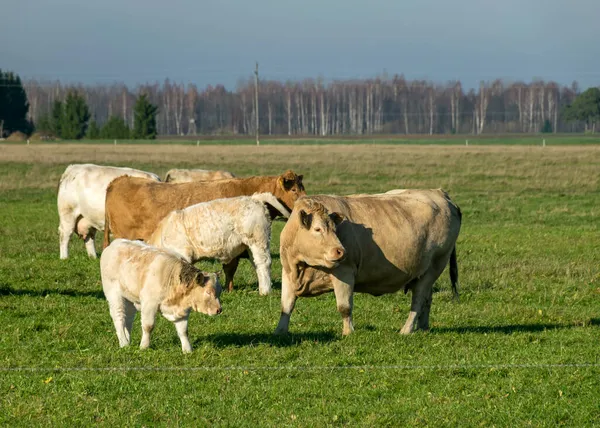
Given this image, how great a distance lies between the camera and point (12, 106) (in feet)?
399

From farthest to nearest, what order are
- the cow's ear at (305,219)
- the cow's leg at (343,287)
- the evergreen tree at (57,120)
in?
the evergreen tree at (57,120) → the cow's leg at (343,287) → the cow's ear at (305,219)

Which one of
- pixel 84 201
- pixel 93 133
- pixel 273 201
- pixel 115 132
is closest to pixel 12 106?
pixel 93 133

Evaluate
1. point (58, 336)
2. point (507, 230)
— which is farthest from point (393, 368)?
point (507, 230)

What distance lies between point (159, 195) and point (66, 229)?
3.11m

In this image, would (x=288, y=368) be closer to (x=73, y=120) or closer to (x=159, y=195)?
(x=159, y=195)

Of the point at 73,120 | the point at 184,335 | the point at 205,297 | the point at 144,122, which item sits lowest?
the point at 184,335

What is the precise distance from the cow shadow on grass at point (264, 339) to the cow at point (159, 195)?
17.5 ft

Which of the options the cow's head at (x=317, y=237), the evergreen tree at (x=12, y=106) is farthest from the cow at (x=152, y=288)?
the evergreen tree at (x=12, y=106)

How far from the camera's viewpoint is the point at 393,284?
35.7 feet

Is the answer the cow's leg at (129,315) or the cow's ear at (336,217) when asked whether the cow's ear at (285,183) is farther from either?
the cow's leg at (129,315)

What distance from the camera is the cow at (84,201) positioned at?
59.0 ft

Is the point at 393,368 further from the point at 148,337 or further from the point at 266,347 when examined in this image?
the point at 148,337

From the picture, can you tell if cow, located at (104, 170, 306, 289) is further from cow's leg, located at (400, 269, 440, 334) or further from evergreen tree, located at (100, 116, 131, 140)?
evergreen tree, located at (100, 116, 131, 140)

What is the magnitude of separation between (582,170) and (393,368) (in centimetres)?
3632
